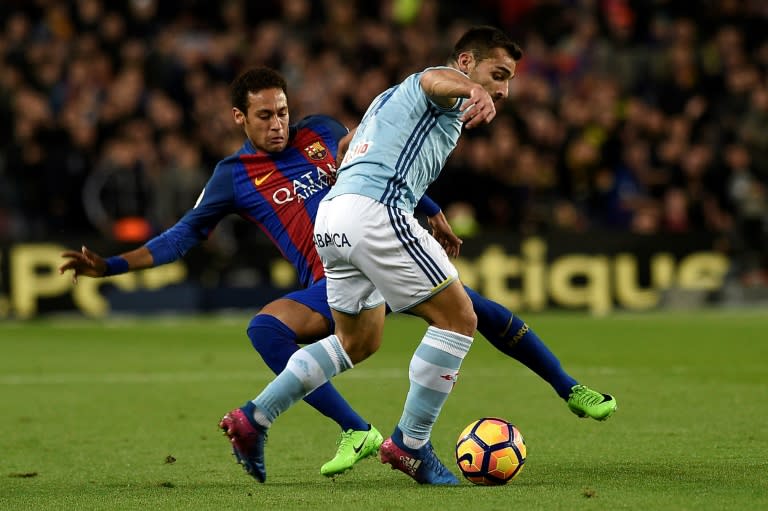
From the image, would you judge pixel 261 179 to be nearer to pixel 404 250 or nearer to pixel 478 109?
pixel 404 250

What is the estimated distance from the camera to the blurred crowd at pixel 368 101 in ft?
57.1

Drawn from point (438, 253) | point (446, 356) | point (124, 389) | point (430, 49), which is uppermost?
point (430, 49)

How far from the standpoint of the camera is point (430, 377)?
584 cm

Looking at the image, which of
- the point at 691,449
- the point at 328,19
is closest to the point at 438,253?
the point at 691,449

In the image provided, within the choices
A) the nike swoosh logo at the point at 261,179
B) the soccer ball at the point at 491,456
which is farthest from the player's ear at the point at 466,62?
the soccer ball at the point at 491,456

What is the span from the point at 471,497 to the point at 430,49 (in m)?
15.4

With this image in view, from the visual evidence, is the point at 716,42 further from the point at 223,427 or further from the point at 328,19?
the point at 223,427

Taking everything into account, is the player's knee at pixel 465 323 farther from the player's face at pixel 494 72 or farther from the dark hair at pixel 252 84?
the dark hair at pixel 252 84

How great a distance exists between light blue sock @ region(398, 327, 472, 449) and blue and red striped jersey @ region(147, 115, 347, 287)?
1.18m

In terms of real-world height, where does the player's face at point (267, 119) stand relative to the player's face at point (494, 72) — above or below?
below

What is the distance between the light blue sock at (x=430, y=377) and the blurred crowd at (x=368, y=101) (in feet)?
37.3

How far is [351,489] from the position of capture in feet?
19.1

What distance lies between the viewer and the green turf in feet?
18.3

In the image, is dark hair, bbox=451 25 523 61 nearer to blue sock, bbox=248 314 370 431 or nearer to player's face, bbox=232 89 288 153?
player's face, bbox=232 89 288 153
